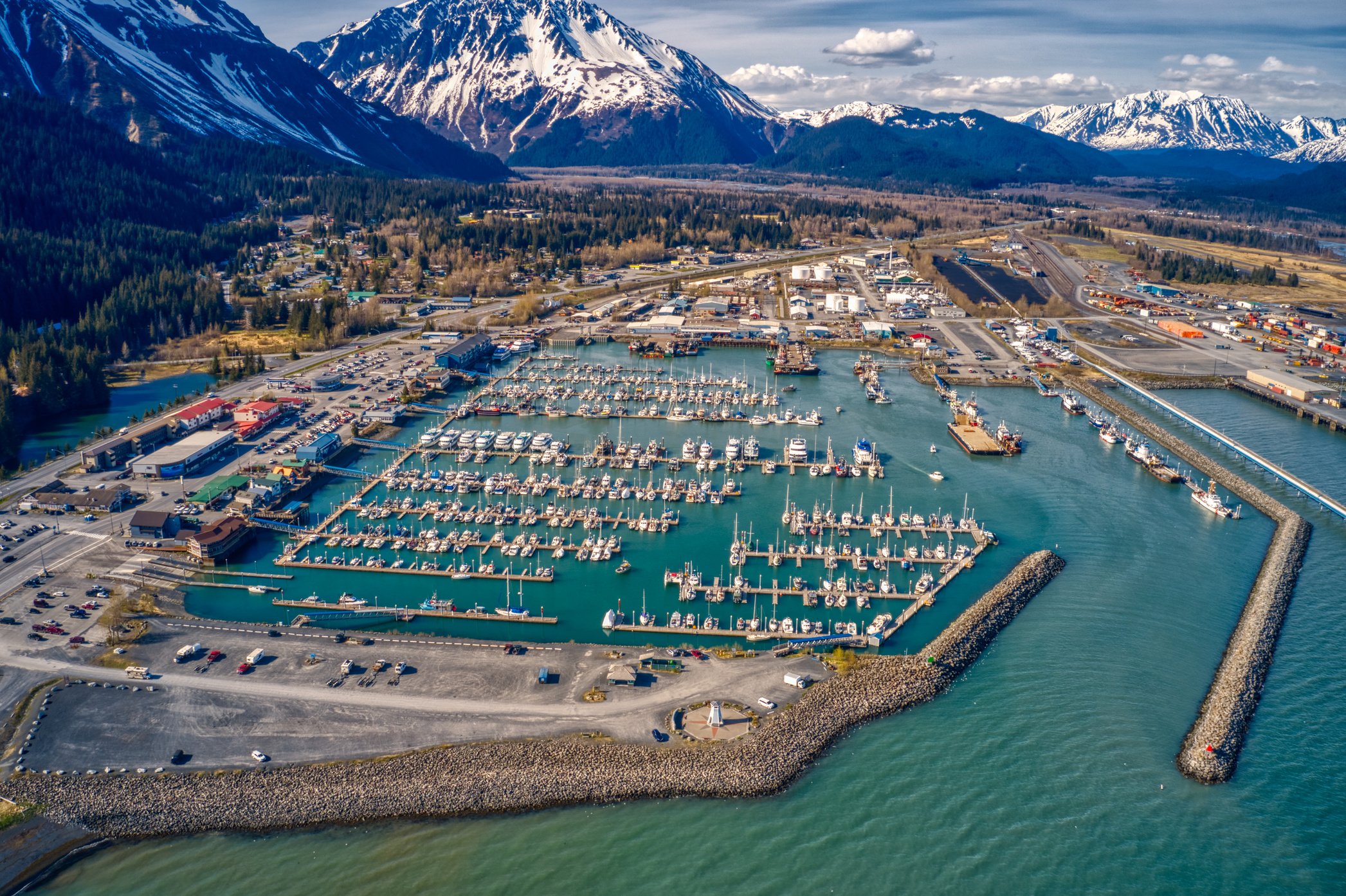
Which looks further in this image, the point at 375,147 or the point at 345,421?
the point at 375,147

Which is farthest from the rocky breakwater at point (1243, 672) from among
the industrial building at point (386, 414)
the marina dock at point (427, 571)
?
the industrial building at point (386, 414)

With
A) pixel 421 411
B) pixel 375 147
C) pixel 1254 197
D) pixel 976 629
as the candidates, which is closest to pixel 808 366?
pixel 421 411

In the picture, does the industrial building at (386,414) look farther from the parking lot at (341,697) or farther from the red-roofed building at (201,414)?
the parking lot at (341,697)

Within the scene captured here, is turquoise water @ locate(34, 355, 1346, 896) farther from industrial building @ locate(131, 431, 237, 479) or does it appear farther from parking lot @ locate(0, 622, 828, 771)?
industrial building @ locate(131, 431, 237, 479)

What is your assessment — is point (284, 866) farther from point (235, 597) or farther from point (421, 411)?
point (421, 411)

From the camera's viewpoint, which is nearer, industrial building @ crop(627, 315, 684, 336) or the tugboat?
the tugboat

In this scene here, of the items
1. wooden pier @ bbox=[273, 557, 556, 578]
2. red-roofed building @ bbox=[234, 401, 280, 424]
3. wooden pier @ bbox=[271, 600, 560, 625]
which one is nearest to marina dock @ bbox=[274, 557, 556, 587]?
wooden pier @ bbox=[273, 557, 556, 578]

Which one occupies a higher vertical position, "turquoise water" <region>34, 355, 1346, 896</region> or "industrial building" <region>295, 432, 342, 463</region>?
"industrial building" <region>295, 432, 342, 463</region>
